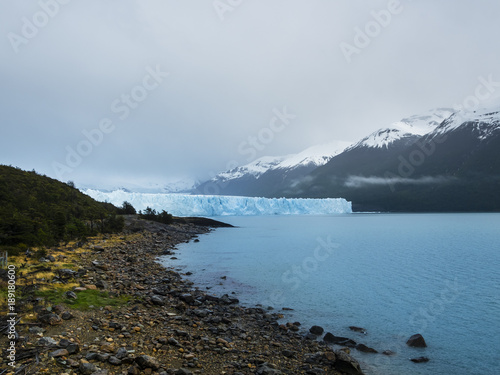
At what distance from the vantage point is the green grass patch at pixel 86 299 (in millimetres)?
10500

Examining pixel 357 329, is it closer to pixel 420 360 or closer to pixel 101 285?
pixel 420 360

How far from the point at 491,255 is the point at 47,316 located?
38797 mm

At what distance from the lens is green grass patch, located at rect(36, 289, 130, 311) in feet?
34.4

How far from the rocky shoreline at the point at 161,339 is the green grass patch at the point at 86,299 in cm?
23

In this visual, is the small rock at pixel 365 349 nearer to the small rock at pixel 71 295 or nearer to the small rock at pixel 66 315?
the small rock at pixel 66 315

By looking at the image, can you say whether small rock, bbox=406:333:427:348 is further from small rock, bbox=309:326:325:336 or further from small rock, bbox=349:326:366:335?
small rock, bbox=309:326:325:336

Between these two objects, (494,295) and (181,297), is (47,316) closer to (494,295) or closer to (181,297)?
(181,297)

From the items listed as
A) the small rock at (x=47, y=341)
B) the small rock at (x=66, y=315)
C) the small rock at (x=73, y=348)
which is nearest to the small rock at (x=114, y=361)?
the small rock at (x=73, y=348)

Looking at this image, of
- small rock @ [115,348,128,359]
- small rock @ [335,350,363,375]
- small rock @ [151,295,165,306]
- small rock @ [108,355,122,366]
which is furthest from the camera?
small rock @ [151,295,165,306]

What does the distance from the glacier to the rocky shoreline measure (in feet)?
205

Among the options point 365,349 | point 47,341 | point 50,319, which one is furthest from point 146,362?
point 365,349

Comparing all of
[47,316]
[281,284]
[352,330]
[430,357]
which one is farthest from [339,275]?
[47,316]

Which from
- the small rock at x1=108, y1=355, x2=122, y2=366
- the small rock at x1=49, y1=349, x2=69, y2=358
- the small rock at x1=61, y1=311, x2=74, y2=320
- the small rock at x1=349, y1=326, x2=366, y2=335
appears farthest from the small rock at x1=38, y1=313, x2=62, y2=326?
the small rock at x1=349, y1=326, x2=366, y2=335

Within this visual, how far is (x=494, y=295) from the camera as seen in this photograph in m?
17.9
